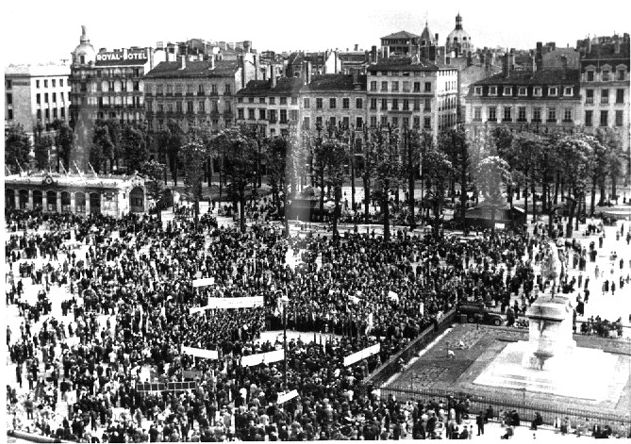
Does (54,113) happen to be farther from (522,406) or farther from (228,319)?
(522,406)

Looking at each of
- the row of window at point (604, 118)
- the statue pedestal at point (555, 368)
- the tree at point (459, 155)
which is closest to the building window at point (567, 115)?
the row of window at point (604, 118)

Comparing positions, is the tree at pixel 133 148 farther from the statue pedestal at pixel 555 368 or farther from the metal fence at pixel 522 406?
the metal fence at pixel 522 406

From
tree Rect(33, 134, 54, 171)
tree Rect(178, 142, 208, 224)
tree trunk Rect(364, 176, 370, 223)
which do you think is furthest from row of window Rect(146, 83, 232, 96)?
tree trunk Rect(364, 176, 370, 223)

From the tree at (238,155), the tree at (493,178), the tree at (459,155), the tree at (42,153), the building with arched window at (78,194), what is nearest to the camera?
the tree at (493,178)

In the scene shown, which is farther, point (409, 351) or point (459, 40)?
point (459, 40)

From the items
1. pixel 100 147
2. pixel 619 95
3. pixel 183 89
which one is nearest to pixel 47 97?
pixel 183 89

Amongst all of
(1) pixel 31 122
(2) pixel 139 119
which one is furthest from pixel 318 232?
(1) pixel 31 122

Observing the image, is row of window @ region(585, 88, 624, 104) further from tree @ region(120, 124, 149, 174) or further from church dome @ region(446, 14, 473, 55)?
church dome @ region(446, 14, 473, 55)
